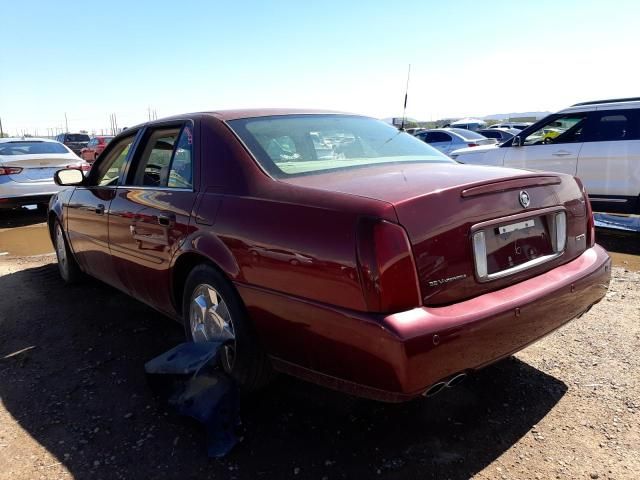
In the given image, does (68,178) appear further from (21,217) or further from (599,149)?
(599,149)

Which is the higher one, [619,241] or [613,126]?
[613,126]

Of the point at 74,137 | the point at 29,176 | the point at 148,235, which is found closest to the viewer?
the point at 148,235

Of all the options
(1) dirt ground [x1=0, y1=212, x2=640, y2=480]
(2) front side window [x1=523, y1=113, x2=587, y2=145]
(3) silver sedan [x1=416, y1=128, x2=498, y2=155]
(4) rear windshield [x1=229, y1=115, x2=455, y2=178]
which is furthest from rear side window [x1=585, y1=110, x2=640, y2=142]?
(3) silver sedan [x1=416, y1=128, x2=498, y2=155]

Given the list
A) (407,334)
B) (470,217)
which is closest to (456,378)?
(407,334)

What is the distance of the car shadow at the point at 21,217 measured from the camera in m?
9.25

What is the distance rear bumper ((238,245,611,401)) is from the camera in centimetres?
201

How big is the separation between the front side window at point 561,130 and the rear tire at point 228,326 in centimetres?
666

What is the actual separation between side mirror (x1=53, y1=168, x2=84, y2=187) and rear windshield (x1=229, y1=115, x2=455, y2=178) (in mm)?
2312

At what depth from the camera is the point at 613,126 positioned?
7.26 meters

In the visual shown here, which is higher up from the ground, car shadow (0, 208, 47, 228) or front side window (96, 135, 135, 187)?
front side window (96, 135, 135, 187)

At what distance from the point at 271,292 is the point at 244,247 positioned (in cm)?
28

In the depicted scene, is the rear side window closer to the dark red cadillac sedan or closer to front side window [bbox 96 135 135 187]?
the dark red cadillac sedan

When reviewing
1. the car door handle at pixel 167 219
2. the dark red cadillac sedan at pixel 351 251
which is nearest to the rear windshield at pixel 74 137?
the dark red cadillac sedan at pixel 351 251

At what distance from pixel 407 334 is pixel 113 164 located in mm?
3324
